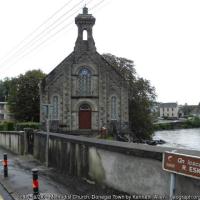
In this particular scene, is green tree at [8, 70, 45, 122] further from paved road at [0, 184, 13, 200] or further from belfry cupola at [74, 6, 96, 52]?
paved road at [0, 184, 13, 200]

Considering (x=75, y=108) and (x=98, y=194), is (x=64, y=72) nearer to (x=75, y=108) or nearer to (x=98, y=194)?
(x=75, y=108)

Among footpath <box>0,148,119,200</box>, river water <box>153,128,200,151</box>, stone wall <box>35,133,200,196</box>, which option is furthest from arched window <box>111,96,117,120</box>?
stone wall <box>35,133,200,196</box>

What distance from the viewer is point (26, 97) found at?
2339 inches

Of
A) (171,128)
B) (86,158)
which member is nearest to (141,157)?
(86,158)

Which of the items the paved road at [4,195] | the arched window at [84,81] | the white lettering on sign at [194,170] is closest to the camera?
the white lettering on sign at [194,170]

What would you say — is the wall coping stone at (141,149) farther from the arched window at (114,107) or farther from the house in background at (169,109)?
the house in background at (169,109)

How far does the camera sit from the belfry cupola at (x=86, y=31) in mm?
47062

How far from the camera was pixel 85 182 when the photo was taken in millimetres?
11734

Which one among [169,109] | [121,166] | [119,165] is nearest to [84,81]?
[119,165]

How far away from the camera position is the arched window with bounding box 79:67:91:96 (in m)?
47.2

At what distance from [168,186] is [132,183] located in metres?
1.57

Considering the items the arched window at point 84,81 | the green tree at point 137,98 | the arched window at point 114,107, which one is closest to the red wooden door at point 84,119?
the arched window at point 84,81

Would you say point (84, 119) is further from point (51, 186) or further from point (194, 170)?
point (194, 170)

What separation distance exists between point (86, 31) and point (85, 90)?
7452 millimetres
